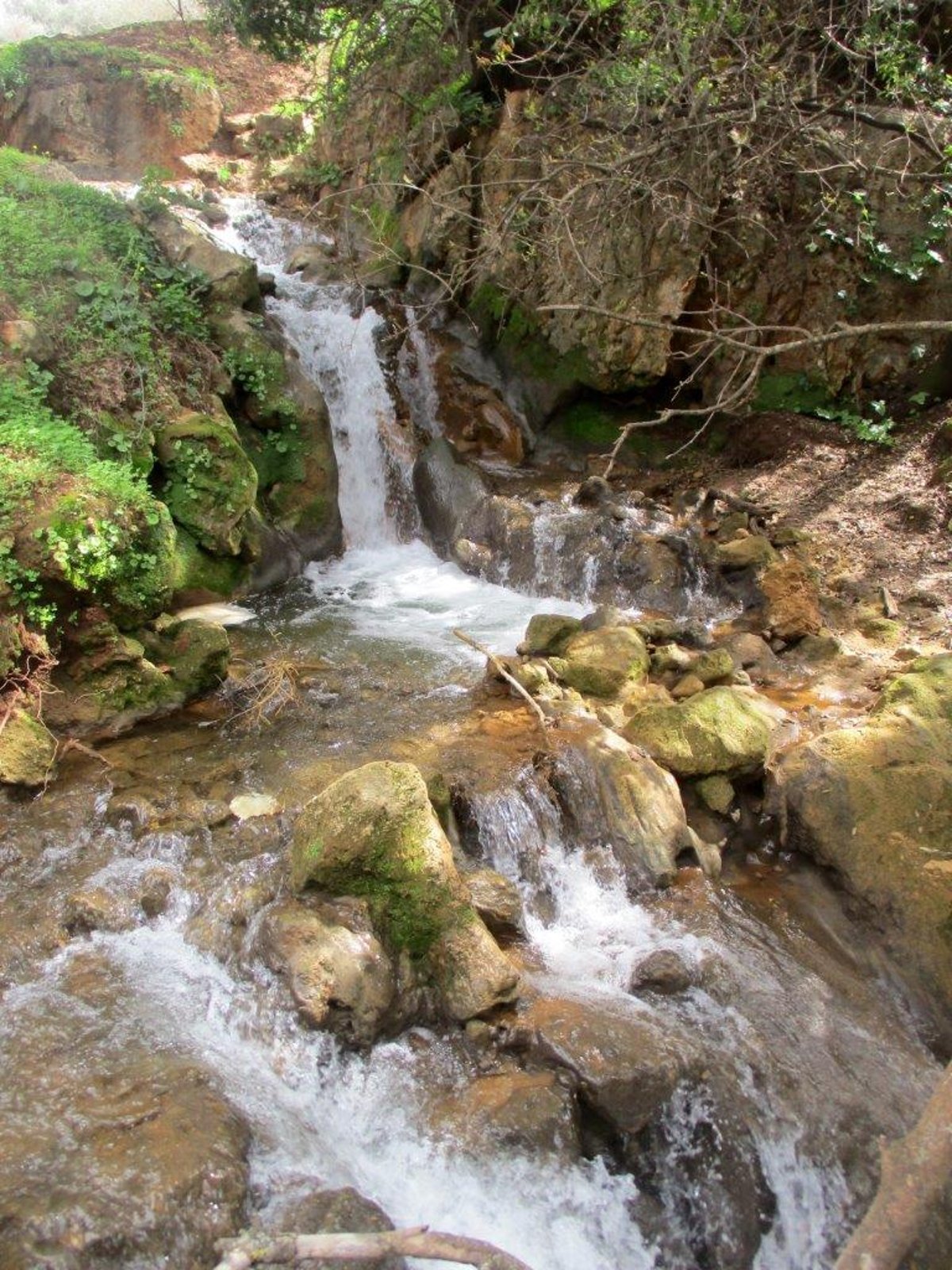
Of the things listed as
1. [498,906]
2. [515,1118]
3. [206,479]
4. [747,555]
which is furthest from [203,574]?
[515,1118]

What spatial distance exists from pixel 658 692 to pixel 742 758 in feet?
3.59

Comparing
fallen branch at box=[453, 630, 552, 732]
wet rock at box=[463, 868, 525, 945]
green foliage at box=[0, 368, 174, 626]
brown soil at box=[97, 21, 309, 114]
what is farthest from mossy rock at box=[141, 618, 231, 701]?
brown soil at box=[97, 21, 309, 114]

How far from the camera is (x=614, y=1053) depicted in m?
3.43

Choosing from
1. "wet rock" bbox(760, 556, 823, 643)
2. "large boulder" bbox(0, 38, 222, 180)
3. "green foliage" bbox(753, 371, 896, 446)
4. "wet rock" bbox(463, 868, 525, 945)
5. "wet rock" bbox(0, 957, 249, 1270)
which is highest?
"large boulder" bbox(0, 38, 222, 180)

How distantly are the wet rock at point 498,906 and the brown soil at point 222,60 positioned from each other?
16.8 meters

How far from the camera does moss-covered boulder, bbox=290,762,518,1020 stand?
12.4ft

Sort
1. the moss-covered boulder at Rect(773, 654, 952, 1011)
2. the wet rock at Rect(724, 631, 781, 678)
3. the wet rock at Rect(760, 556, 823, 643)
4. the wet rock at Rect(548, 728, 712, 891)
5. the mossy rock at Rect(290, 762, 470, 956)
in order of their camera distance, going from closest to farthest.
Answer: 1. the mossy rock at Rect(290, 762, 470, 956)
2. the moss-covered boulder at Rect(773, 654, 952, 1011)
3. the wet rock at Rect(548, 728, 712, 891)
4. the wet rock at Rect(724, 631, 781, 678)
5. the wet rock at Rect(760, 556, 823, 643)

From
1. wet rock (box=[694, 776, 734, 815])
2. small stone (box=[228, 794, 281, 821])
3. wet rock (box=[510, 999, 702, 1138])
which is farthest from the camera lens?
wet rock (box=[694, 776, 734, 815])

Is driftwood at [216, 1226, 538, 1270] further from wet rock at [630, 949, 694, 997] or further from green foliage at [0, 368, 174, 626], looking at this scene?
green foliage at [0, 368, 174, 626]

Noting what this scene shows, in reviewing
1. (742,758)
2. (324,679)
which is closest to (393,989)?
(742,758)

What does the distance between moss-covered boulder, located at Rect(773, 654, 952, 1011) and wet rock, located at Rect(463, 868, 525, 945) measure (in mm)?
1762

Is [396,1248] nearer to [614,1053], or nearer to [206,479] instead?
[614,1053]

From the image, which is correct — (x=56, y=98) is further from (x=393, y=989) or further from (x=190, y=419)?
(x=393, y=989)

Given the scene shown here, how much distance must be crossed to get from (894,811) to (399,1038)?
9.46 ft
